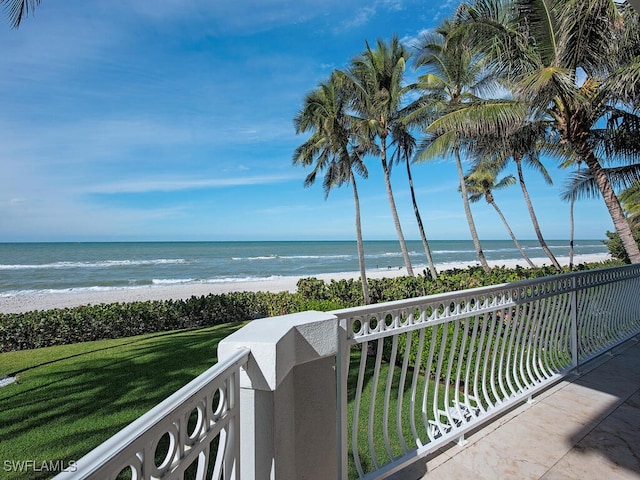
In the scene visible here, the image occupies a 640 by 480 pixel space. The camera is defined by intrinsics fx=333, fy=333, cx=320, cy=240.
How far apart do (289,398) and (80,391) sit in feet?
16.2

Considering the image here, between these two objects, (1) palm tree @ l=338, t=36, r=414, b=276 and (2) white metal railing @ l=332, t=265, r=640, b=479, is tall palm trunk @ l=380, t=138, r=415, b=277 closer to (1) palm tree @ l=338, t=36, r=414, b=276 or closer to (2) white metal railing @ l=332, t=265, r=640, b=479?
(1) palm tree @ l=338, t=36, r=414, b=276

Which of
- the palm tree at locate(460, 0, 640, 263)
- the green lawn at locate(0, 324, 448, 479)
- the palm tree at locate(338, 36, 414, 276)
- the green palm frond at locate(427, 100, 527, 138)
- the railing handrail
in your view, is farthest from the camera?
the palm tree at locate(338, 36, 414, 276)

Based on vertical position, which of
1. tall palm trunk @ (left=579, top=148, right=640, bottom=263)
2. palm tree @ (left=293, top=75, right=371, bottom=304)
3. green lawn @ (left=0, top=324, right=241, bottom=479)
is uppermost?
palm tree @ (left=293, top=75, right=371, bottom=304)

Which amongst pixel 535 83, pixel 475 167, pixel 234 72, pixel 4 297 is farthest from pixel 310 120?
pixel 4 297

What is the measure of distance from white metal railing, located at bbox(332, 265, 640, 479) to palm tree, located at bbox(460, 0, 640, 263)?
9.98 feet

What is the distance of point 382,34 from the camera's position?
12680mm

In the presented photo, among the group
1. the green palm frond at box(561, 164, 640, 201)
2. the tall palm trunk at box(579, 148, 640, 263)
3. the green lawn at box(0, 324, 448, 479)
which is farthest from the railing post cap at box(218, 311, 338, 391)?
the green palm frond at box(561, 164, 640, 201)

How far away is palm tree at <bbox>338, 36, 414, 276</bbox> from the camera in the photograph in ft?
40.1

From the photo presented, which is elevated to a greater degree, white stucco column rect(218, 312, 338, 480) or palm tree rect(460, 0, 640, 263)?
palm tree rect(460, 0, 640, 263)

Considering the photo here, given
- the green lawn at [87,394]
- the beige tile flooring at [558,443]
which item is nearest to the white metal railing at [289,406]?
the beige tile flooring at [558,443]

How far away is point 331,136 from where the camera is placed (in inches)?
472


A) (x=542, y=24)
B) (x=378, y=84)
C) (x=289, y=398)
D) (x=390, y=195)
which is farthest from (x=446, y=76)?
(x=289, y=398)

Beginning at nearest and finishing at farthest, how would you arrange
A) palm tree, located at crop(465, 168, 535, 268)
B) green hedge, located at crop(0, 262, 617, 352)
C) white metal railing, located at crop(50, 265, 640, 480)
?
white metal railing, located at crop(50, 265, 640, 480), green hedge, located at crop(0, 262, 617, 352), palm tree, located at crop(465, 168, 535, 268)

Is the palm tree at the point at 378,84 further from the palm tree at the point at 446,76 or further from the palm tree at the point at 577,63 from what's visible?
the palm tree at the point at 577,63
